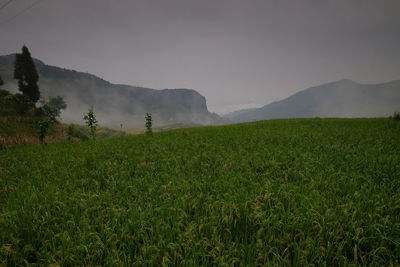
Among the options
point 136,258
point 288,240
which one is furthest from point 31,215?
point 288,240

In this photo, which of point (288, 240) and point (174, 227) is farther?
point (174, 227)

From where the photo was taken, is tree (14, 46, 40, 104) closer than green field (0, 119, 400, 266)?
No

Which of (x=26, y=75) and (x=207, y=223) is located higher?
(x=26, y=75)

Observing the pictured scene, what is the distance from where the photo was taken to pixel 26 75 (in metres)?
52.5

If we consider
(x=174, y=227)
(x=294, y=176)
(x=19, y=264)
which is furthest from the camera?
(x=294, y=176)

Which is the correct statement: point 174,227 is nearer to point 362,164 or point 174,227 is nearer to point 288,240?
point 288,240

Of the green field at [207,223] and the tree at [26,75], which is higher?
the tree at [26,75]

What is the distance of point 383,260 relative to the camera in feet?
6.91

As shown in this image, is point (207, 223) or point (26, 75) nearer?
point (207, 223)

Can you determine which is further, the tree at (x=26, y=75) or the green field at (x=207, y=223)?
the tree at (x=26, y=75)

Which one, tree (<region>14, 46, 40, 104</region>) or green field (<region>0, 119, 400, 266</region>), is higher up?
tree (<region>14, 46, 40, 104</region>)

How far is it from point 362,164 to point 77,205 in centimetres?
767

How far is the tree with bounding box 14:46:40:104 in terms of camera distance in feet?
172

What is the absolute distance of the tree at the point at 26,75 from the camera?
52.6 m
